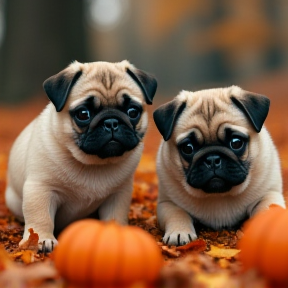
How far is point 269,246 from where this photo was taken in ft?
11.0

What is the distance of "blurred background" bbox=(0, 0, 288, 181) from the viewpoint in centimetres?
1535

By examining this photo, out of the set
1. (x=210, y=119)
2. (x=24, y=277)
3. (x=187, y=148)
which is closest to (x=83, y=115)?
(x=187, y=148)

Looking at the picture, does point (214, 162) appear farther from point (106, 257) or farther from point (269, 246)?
point (106, 257)

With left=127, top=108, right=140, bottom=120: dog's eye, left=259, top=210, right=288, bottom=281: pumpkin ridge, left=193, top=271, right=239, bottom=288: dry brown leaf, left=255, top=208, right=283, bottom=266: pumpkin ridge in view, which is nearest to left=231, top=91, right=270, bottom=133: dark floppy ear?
left=127, top=108, right=140, bottom=120: dog's eye

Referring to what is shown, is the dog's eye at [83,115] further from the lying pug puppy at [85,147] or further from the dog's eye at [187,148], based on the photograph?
the dog's eye at [187,148]

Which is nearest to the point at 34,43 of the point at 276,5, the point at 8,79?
the point at 8,79

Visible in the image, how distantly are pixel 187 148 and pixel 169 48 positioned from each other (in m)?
32.9

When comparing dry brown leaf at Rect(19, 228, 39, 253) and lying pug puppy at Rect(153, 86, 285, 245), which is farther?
lying pug puppy at Rect(153, 86, 285, 245)

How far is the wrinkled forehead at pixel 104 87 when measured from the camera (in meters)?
5.10

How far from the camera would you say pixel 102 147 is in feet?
16.4

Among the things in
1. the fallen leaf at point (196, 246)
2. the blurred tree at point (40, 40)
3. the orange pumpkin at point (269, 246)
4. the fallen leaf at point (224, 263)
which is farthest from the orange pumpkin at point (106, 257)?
the blurred tree at point (40, 40)

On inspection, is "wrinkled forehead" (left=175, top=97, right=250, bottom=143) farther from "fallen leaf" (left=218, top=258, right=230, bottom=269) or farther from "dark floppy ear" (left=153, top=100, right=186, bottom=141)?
"fallen leaf" (left=218, top=258, right=230, bottom=269)

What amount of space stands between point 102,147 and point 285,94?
1643 cm

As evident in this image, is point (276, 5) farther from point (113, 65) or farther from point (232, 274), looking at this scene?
point (232, 274)
